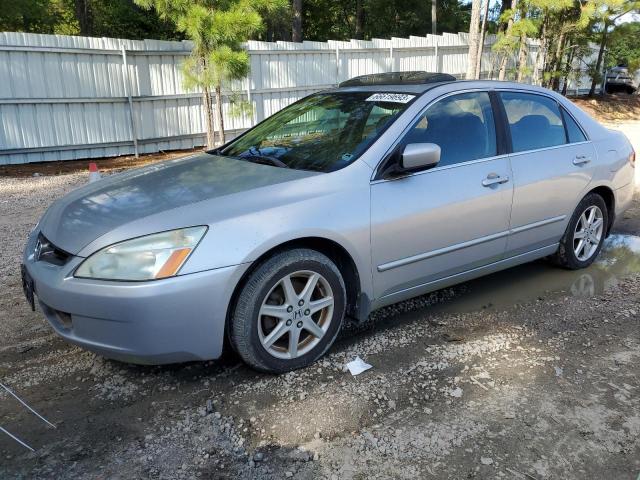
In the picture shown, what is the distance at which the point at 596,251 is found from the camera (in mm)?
5320

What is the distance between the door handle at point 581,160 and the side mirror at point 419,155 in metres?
1.77

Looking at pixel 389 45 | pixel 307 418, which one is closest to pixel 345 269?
pixel 307 418

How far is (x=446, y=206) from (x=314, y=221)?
1.03 m

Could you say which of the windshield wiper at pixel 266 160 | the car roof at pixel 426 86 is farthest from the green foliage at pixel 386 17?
the windshield wiper at pixel 266 160

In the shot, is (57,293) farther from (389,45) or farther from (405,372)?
(389,45)

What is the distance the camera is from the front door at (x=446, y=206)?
3596mm

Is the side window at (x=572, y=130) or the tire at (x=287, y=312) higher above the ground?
the side window at (x=572, y=130)

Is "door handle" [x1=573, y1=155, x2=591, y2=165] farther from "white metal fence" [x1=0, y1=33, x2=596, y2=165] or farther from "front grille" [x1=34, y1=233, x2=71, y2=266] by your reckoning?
"white metal fence" [x1=0, y1=33, x2=596, y2=165]

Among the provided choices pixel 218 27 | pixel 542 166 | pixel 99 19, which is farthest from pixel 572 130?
pixel 99 19

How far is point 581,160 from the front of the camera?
4.80 meters

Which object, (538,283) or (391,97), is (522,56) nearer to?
(538,283)

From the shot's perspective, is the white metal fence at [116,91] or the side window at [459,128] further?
the white metal fence at [116,91]

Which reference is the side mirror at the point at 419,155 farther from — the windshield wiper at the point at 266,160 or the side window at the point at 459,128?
the windshield wiper at the point at 266,160

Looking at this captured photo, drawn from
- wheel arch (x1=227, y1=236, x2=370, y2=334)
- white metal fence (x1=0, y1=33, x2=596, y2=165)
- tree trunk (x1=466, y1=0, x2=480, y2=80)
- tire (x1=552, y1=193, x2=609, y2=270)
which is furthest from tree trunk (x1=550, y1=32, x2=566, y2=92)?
wheel arch (x1=227, y1=236, x2=370, y2=334)
